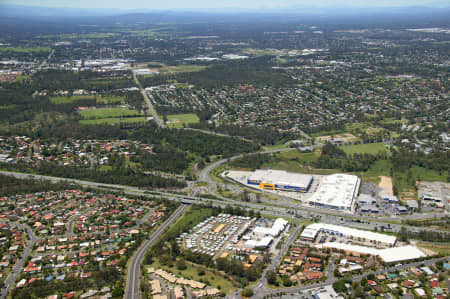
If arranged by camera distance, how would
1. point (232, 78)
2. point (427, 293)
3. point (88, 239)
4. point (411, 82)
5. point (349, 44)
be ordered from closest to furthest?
point (427, 293) → point (88, 239) → point (411, 82) → point (232, 78) → point (349, 44)

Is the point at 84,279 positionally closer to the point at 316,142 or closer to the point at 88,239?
the point at 88,239

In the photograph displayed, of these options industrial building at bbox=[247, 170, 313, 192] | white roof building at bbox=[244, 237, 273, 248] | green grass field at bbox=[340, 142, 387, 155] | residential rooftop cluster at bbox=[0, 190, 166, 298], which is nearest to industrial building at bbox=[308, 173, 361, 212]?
industrial building at bbox=[247, 170, 313, 192]

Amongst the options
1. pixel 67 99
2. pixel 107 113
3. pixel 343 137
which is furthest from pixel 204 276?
pixel 67 99

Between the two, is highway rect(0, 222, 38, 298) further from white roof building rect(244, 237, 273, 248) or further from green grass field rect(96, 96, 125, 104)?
green grass field rect(96, 96, 125, 104)

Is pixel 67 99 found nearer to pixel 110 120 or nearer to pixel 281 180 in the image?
pixel 110 120

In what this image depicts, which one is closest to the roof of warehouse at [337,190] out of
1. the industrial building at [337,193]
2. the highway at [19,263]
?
the industrial building at [337,193]

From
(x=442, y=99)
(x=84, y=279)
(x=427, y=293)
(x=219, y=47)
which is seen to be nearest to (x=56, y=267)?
(x=84, y=279)

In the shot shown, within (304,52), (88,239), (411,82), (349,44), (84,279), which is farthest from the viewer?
(349,44)
